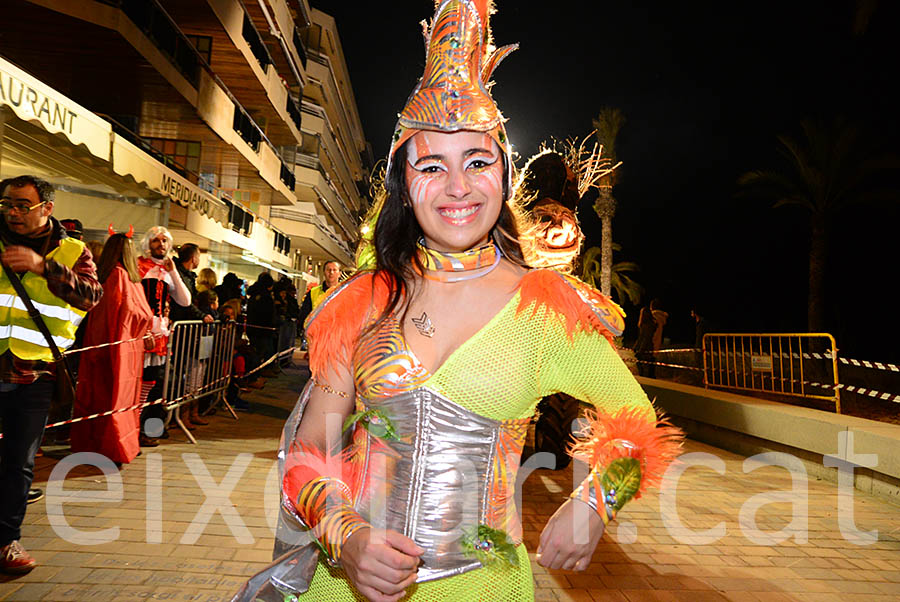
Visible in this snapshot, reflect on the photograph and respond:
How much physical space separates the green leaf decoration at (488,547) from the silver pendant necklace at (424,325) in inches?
19.9

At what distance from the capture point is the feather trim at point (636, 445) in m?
1.66

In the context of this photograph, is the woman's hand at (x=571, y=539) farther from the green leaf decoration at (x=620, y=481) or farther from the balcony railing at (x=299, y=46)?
the balcony railing at (x=299, y=46)

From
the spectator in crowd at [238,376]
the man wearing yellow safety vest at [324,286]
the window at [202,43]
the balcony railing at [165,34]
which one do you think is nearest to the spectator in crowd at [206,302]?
the spectator in crowd at [238,376]

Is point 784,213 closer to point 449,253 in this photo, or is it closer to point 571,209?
point 571,209

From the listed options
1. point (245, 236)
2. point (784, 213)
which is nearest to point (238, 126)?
point (245, 236)

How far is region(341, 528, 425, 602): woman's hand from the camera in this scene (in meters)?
1.45

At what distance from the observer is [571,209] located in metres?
6.56

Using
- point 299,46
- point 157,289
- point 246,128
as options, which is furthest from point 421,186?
point 299,46

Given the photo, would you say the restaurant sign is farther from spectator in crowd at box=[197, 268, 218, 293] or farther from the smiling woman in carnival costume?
the smiling woman in carnival costume

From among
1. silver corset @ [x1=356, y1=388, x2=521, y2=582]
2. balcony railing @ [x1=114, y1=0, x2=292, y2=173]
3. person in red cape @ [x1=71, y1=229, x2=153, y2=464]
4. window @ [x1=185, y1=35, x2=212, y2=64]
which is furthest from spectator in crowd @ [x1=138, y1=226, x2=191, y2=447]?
window @ [x1=185, y1=35, x2=212, y2=64]

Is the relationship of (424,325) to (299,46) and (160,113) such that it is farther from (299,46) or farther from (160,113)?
(299,46)

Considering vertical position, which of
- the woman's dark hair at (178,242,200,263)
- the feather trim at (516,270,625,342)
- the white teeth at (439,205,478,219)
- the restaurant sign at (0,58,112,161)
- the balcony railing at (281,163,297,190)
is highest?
the balcony railing at (281,163,297,190)

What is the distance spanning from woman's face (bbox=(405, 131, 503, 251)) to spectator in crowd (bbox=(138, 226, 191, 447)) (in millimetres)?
6001

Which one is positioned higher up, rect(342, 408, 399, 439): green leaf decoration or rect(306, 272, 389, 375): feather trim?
rect(306, 272, 389, 375): feather trim
